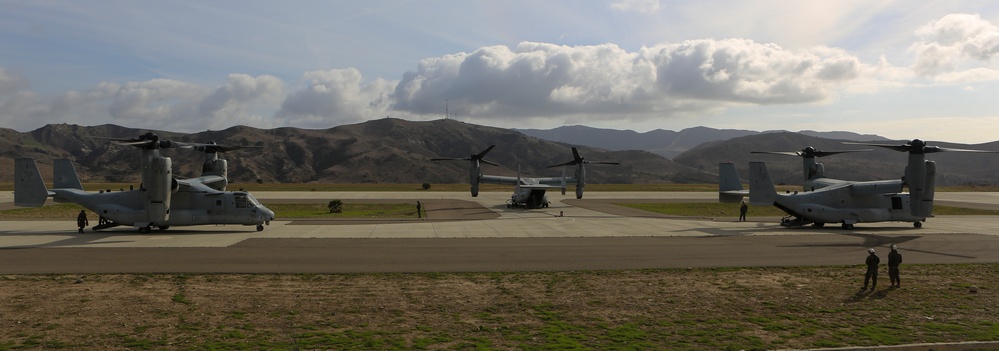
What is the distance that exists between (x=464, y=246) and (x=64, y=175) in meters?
27.5

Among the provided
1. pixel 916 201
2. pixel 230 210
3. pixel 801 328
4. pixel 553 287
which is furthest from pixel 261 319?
pixel 916 201

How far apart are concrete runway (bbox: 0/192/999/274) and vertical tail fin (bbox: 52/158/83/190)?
109 inches

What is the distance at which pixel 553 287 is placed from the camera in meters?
20.4

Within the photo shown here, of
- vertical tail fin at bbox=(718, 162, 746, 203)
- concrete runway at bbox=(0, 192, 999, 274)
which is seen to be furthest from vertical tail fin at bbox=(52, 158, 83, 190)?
vertical tail fin at bbox=(718, 162, 746, 203)

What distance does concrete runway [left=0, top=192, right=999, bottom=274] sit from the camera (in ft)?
80.6

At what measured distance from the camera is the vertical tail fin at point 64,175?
1518 inches

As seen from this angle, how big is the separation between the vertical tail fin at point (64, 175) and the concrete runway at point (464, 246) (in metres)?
2.77

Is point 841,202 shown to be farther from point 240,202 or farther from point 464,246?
point 240,202

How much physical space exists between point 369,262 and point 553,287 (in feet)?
28.1

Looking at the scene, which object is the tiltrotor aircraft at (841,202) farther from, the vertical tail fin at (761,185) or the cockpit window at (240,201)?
the cockpit window at (240,201)

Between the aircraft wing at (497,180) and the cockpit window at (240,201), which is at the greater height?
the aircraft wing at (497,180)

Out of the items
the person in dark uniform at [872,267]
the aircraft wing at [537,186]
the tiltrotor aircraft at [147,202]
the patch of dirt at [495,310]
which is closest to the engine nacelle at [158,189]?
the tiltrotor aircraft at [147,202]

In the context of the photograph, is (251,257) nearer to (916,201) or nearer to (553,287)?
A: (553,287)

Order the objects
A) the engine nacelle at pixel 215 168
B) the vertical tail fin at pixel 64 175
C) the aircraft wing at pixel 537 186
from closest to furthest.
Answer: the vertical tail fin at pixel 64 175 → the engine nacelle at pixel 215 168 → the aircraft wing at pixel 537 186
